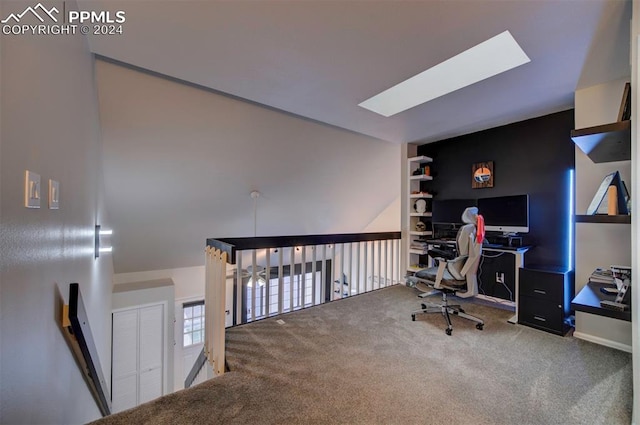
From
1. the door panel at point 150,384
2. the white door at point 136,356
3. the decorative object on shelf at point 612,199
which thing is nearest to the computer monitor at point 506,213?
the decorative object on shelf at point 612,199

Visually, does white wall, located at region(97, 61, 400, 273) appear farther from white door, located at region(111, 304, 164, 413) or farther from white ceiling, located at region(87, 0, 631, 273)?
white door, located at region(111, 304, 164, 413)

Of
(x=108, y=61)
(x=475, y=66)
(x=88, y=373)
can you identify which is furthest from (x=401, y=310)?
(x=108, y=61)

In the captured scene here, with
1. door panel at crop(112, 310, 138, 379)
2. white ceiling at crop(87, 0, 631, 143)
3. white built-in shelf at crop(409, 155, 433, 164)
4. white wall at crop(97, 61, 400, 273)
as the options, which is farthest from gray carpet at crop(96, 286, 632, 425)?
door panel at crop(112, 310, 138, 379)

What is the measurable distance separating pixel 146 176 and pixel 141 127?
760 mm

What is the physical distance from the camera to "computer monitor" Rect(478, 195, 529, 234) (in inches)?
132

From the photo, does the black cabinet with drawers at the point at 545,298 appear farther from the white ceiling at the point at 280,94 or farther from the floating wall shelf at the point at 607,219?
the white ceiling at the point at 280,94

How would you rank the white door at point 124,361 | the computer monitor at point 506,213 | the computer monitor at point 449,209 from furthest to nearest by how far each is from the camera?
the white door at point 124,361, the computer monitor at point 449,209, the computer monitor at point 506,213

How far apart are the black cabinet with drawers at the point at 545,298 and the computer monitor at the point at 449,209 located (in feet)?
4.14

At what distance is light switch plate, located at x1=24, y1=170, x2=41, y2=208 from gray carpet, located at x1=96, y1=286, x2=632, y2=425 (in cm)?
135

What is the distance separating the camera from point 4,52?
0.76 meters

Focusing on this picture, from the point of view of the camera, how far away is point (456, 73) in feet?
8.28

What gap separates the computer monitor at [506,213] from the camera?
11.0 ft

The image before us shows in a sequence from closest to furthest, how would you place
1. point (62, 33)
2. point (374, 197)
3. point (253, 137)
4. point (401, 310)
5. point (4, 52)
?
point (4, 52), point (62, 33), point (401, 310), point (253, 137), point (374, 197)

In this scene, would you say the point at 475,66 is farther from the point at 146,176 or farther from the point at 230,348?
the point at 146,176
